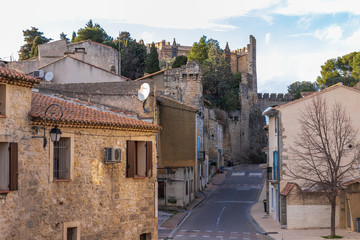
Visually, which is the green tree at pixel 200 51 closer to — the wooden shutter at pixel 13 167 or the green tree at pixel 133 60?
the green tree at pixel 133 60

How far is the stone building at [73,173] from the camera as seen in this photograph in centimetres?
1509

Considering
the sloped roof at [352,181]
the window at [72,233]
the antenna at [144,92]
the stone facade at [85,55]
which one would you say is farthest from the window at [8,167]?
the stone facade at [85,55]

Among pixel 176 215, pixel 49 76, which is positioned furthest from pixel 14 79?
pixel 176 215

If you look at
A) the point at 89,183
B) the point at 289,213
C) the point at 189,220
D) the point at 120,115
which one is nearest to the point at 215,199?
the point at 189,220

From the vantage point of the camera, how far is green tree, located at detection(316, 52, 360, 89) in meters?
68.9

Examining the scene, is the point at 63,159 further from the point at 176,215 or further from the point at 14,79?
the point at 176,215

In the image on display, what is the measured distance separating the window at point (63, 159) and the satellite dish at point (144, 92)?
7.51 metres

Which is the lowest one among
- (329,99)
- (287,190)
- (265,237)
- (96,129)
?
(265,237)

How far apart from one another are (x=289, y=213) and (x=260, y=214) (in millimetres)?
6418

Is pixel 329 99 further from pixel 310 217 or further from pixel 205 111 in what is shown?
pixel 205 111

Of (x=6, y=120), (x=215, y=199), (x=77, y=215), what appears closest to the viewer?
(x=6, y=120)

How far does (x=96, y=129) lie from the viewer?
1833 centimetres

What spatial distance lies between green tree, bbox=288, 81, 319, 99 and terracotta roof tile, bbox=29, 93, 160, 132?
62.2 metres

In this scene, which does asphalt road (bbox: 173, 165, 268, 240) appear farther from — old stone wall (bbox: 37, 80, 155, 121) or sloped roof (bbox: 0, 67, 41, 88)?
sloped roof (bbox: 0, 67, 41, 88)
